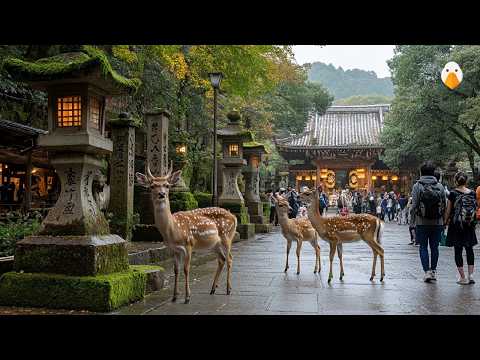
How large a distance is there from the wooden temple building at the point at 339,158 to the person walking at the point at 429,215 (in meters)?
32.5

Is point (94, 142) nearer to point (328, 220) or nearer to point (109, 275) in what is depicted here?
point (109, 275)

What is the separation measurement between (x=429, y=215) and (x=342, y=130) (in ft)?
127

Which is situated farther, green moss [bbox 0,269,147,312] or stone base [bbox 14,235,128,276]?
stone base [bbox 14,235,128,276]

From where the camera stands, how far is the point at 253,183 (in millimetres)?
22797

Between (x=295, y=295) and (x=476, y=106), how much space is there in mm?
18349

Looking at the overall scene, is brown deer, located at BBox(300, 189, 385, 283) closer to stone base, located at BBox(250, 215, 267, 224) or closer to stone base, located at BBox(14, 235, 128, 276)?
stone base, located at BBox(14, 235, 128, 276)

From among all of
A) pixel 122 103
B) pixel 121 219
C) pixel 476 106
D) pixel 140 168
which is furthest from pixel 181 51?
pixel 476 106

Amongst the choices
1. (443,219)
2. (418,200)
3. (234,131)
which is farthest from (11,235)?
(234,131)

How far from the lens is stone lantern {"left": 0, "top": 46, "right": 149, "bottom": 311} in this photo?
6.04 metres

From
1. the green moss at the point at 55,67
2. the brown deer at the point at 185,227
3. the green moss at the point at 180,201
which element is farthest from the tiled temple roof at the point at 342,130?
the green moss at the point at 55,67

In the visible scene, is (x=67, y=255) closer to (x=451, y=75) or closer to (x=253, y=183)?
(x=253, y=183)

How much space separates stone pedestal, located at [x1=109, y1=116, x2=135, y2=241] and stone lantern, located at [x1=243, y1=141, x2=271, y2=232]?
11038 mm

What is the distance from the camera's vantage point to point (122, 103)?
20.7 m

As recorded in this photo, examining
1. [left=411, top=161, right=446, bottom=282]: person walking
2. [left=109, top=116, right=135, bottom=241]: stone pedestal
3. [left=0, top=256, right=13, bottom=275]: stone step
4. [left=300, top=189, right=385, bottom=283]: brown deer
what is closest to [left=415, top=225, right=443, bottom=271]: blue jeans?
[left=411, top=161, right=446, bottom=282]: person walking
